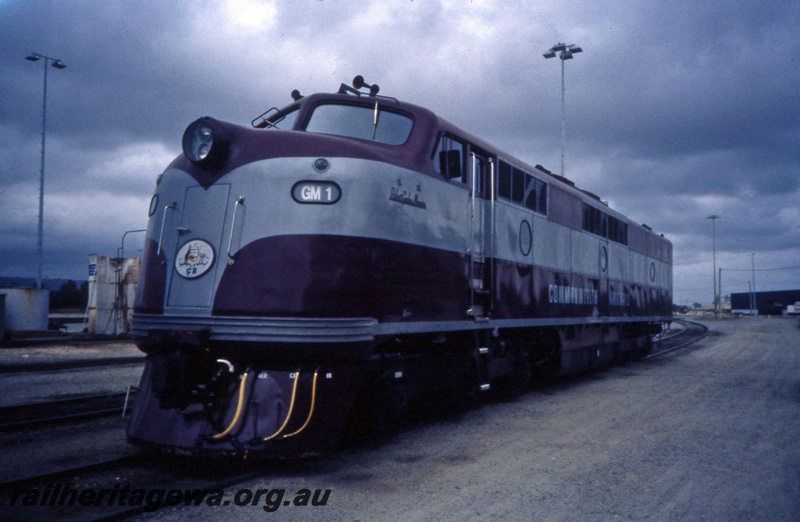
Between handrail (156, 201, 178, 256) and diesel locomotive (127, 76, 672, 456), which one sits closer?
diesel locomotive (127, 76, 672, 456)

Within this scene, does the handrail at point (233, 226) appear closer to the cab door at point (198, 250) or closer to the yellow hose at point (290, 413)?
A: the cab door at point (198, 250)

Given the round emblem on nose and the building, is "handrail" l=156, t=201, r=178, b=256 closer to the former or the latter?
the round emblem on nose

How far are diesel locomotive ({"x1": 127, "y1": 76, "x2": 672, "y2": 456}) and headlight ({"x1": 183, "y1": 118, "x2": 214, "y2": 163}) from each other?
1 centimetres

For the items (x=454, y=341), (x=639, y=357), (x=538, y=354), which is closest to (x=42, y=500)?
(x=454, y=341)

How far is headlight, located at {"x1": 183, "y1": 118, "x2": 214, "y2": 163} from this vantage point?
5.57 m

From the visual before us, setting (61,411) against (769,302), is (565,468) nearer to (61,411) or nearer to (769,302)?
(61,411)

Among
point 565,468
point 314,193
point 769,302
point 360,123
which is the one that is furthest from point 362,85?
point 769,302

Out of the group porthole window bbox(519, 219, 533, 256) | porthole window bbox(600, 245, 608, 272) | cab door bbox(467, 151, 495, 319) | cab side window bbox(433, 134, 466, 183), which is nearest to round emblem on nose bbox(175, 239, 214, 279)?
cab side window bbox(433, 134, 466, 183)

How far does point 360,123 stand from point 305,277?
2.06 metres

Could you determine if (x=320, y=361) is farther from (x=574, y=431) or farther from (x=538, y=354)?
(x=538, y=354)

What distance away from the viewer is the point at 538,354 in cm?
1070

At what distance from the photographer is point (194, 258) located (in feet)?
18.4

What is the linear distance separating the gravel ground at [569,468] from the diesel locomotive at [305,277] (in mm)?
491

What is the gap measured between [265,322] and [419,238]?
76.5 inches
